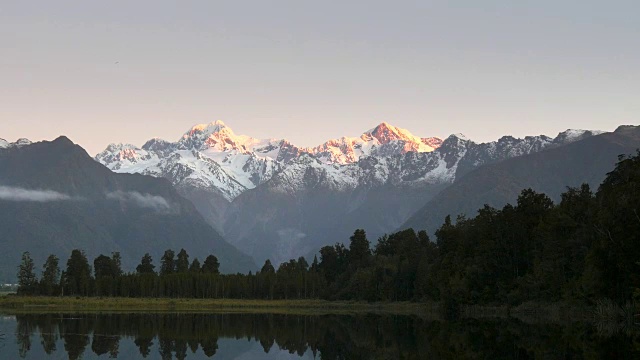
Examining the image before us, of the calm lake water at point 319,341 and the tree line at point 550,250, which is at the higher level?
the tree line at point 550,250

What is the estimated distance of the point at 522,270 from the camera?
14838 cm

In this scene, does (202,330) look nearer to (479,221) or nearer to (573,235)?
(573,235)

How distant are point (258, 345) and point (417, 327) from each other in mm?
27208

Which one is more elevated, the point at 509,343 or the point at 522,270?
the point at 522,270

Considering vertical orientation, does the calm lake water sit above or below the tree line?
below

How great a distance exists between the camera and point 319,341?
324 ft

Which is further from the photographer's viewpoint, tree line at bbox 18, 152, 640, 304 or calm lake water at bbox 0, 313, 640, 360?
tree line at bbox 18, 152, 640, 304

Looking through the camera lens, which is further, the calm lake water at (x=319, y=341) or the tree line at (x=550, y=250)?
the tree line at (x=550, y=250)

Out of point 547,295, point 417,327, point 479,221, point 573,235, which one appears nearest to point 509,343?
point 417,327

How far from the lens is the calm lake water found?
7644 cm

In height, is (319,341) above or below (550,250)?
below

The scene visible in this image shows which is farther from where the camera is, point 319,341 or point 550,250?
point 550,250

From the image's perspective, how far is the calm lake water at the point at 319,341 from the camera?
76438 mm

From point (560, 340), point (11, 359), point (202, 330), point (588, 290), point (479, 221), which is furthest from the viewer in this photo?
point (479, 221)
